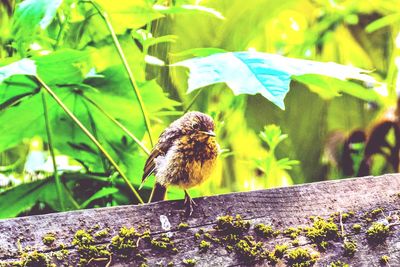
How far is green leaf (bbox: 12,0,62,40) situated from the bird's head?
38cm

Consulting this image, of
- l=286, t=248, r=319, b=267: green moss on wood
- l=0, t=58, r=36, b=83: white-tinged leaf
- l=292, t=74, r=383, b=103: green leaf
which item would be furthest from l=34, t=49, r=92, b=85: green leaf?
l=286, t=248, r=319, b=267: green moss on wood

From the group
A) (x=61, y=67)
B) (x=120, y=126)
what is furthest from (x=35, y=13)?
(x=120, y=126)

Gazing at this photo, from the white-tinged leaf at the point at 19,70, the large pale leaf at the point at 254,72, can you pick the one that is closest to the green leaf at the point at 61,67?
the white-tinged leaf at the point at 19,70

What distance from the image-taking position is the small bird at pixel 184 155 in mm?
1228

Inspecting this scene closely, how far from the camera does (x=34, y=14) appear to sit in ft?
3.52

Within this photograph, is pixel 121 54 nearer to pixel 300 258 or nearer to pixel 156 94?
pixel 156 94

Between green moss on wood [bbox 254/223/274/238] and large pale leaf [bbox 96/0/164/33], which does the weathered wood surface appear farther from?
large pale leaf [bbox 96/0/164/33]

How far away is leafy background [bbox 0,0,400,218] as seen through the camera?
1.26m

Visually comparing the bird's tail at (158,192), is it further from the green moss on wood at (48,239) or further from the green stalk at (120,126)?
the green moss on wood at (48,239)

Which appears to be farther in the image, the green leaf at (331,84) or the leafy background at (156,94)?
the leafy background at (156,94)

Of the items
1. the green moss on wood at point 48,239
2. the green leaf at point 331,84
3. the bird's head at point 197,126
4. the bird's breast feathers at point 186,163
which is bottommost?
the green moss on wood at point 48,239

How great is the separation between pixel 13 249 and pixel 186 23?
1.13 meters

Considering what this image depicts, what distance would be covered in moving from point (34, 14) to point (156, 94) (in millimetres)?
377

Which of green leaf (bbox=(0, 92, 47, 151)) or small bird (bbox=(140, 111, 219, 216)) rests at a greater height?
green leaf (bbox=(0, 92, 47, 151))
